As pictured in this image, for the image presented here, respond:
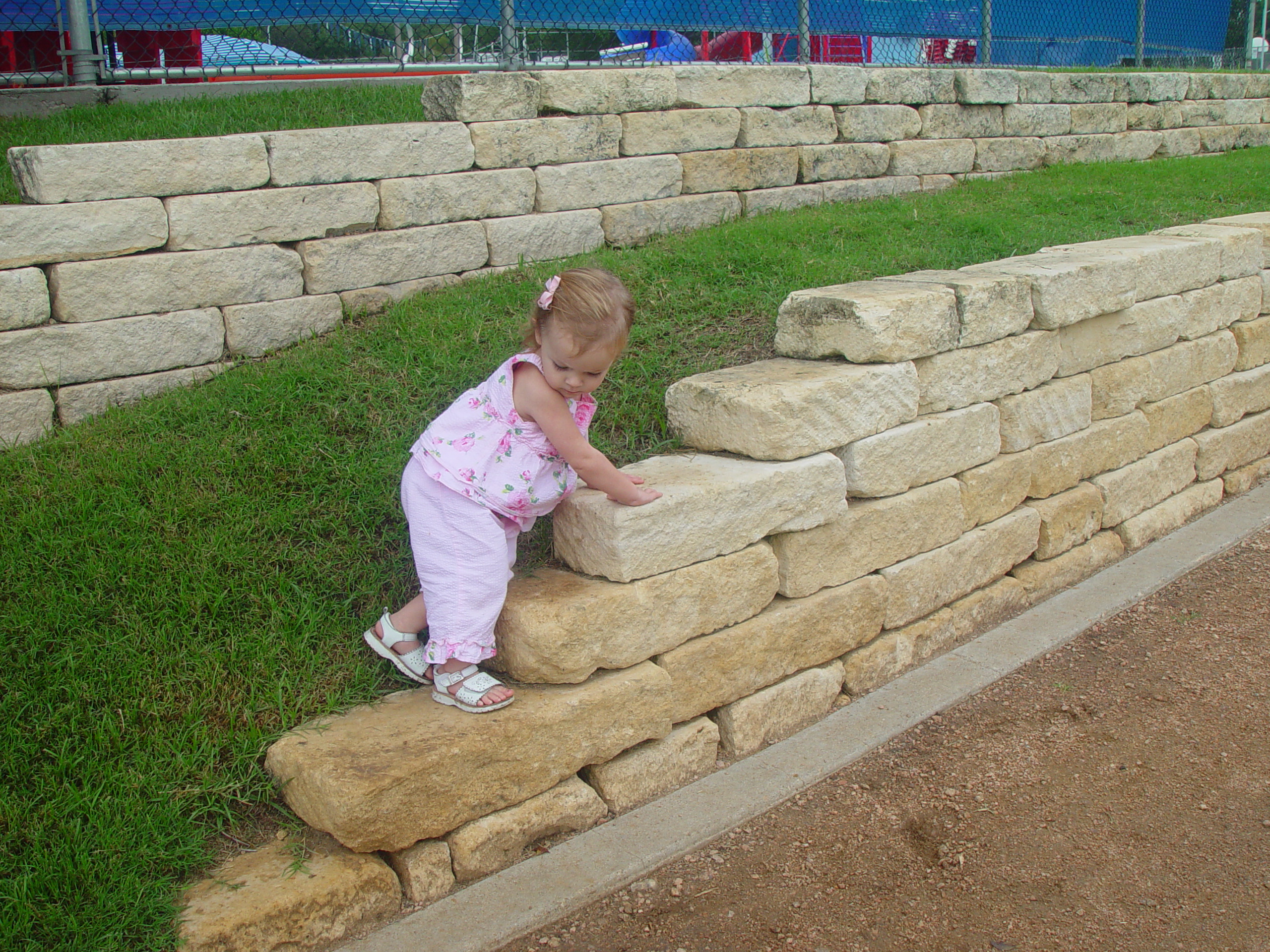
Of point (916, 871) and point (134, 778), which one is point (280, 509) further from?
point (916, 871)

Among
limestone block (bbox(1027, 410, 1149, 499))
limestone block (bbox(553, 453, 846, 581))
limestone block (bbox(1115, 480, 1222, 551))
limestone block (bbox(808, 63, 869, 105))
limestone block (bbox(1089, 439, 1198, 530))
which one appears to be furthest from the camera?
limestone block (bbox(808, 63, 869, 105))

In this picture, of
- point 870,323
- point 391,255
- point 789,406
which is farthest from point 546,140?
point 789,406

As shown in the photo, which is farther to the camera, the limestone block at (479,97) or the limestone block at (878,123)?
the limestone block at (878,123)

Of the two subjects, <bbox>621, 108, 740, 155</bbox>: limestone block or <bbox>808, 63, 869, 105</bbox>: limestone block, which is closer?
<bbox>621, 108, 740, 155</bbox>: limestone block

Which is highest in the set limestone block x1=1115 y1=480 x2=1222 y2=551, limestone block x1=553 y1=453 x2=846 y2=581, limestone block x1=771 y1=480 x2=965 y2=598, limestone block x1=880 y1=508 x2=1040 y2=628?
limestone block x1=553 y1=453 x2=846 y2=581

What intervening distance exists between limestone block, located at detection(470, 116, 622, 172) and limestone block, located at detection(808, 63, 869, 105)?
1.85 metres

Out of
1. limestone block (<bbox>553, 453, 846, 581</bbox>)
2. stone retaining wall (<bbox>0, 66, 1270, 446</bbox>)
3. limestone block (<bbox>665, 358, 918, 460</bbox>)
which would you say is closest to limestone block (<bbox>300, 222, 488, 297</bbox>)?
stone retaining wall (<bbox>0, 66, 1270, 446</bbox>)

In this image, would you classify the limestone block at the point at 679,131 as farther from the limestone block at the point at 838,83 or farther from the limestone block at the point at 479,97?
the limestone block at the point at 838,83

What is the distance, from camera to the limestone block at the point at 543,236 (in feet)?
18.4

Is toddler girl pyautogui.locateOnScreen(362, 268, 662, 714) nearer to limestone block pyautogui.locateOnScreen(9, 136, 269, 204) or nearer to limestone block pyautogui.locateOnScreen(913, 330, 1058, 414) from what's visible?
limestone block pyautogui.locateOnScreen(913, 330, 1058, 414)

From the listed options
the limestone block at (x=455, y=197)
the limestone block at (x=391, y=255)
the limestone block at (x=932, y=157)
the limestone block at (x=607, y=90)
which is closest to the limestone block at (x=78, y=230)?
the limestone block at (x=391, y=255)

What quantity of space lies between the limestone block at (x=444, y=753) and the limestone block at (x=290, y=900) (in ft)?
0.27

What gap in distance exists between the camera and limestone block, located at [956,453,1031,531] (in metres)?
→ 4.25

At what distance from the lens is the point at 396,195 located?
521 centimetres
